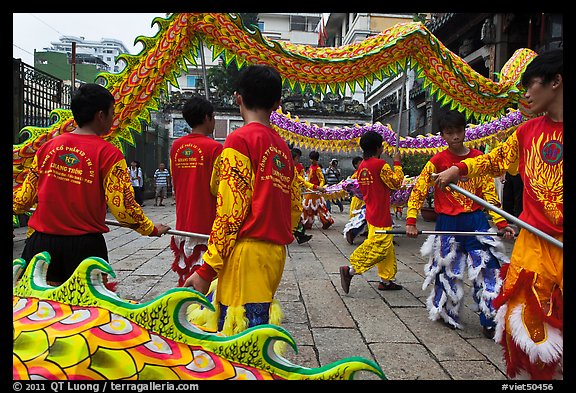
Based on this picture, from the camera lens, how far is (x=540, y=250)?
1.99 meters

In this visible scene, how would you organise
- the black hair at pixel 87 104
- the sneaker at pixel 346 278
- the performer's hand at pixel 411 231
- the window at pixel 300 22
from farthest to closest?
1. the window at pixel 300 22
2. the sneaker at pixel 346 278
3. the performer's hand at pixel 411 231
4. the black hair at pixel 87 104

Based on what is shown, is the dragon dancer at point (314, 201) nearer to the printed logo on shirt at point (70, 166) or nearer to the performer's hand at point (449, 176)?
the performer's hand at point (449, 176)

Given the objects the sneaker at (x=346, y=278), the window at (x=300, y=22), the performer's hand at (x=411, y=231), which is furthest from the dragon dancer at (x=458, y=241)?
the window at (x=300, y=22)

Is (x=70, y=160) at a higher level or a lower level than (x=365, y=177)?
higher

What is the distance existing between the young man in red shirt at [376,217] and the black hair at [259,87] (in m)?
2.86

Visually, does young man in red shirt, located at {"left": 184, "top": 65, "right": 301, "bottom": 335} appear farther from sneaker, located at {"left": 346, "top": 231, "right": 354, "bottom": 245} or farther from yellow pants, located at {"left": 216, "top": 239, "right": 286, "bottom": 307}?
sneaker, located at {"left": 346, "top": 231, "right": 354, "bottom": 245}

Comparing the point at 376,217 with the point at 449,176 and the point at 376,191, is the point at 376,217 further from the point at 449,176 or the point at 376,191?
the point at 449,176

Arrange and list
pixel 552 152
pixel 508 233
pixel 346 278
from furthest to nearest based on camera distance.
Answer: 1. pixel 346 278
2. pixel 508 233
3. pixel 552 152

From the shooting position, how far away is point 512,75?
179 inches

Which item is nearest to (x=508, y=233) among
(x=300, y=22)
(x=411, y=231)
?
(x=411, y=231)

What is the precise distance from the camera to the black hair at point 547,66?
1.89m

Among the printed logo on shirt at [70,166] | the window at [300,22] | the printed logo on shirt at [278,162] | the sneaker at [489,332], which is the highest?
the window at [300,22]

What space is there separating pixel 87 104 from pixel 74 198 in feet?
1.74
